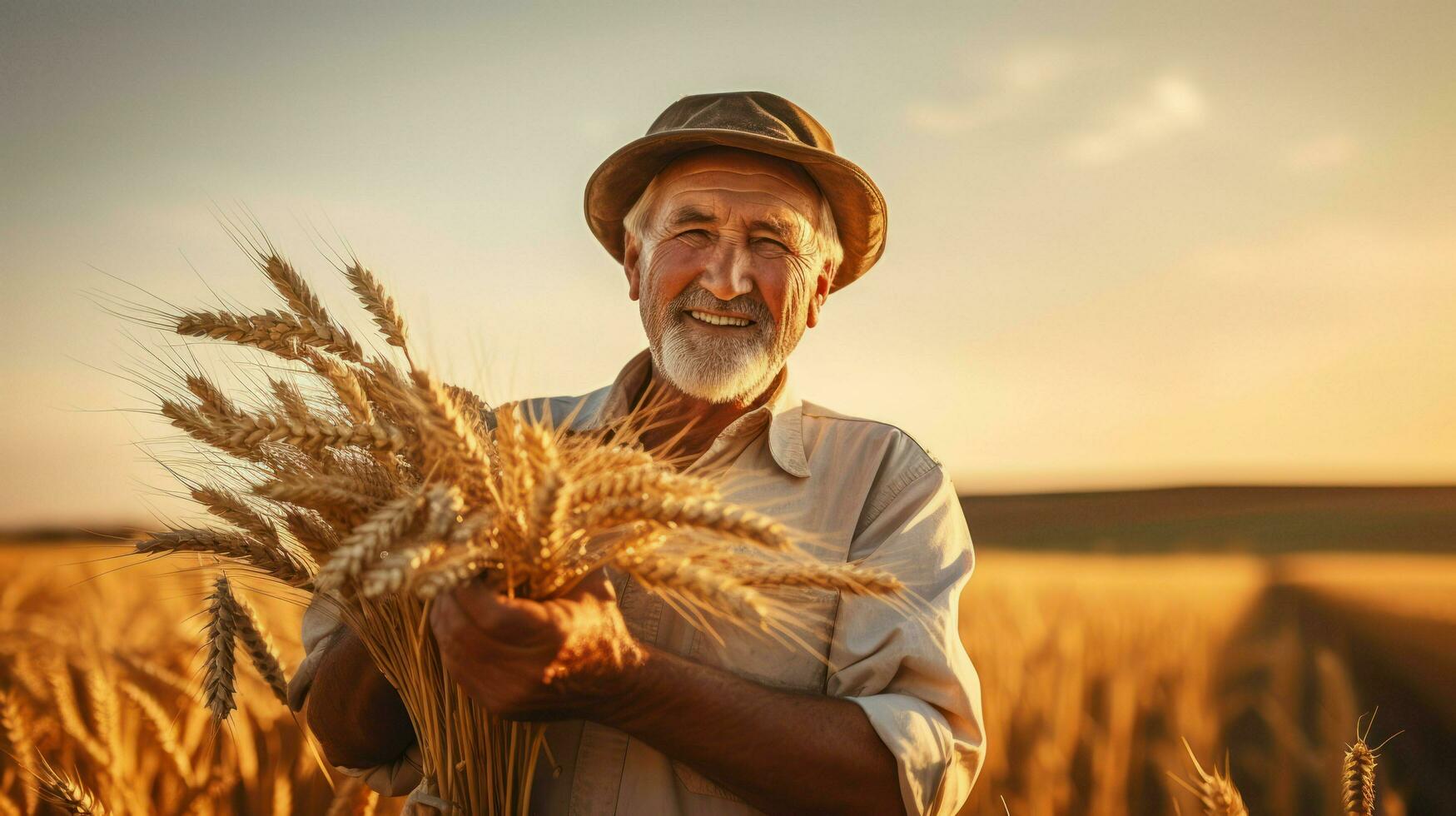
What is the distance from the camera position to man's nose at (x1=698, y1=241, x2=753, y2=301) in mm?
2314

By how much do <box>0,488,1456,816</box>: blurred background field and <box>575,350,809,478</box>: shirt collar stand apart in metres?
1.05

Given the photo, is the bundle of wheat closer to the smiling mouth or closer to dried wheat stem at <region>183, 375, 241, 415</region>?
dried wheat stem at <region>183, 375, 241, 415</region>

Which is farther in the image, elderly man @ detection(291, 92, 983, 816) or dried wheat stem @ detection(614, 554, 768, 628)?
elderly man @ detection(291, 92, 983, 816)

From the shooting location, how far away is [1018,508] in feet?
59.0

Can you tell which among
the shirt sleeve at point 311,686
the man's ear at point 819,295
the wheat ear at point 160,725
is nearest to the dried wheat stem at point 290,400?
the shirt sleeve at point 311,686

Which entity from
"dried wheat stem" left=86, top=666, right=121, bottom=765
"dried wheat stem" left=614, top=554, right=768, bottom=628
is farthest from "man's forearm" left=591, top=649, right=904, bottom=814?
"dried wheat stem" left=86, top=666, right=121, bottom=765

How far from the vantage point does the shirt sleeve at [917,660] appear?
1733 millimetres

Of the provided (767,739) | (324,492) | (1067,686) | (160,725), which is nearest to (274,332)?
(324,492)

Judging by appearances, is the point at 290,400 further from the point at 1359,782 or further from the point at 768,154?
the point at 1359,782

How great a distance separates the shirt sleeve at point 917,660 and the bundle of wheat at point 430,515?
291mm

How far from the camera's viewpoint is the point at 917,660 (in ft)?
5.98

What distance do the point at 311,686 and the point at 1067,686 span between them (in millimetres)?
4113

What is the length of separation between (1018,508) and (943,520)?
1684 cm

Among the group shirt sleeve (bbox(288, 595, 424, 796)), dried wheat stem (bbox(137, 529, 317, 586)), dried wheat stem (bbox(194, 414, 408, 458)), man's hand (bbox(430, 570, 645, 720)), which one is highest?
dried wheat stem (bbox(194, 414, 408, 458))
